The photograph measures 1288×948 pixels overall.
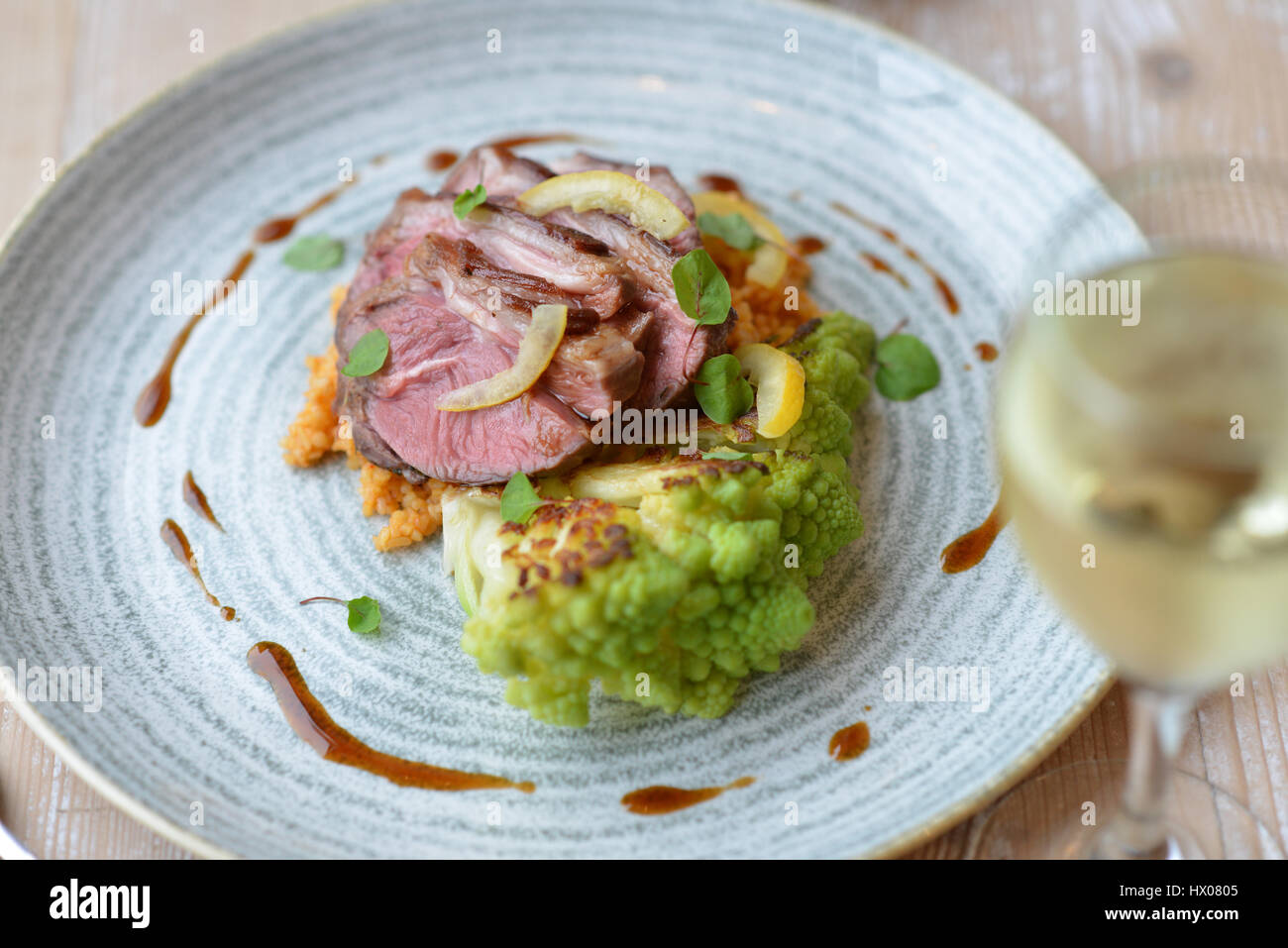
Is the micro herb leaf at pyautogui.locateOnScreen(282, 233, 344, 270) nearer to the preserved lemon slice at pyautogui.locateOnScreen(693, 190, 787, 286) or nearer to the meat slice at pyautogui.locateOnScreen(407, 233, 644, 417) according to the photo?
the meat slice at pyautogui.locateOnScreen(407, 233, 644, 417)

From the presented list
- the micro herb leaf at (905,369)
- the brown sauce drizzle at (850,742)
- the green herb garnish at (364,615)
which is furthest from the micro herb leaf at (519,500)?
the micro herb leaf at (905,369)

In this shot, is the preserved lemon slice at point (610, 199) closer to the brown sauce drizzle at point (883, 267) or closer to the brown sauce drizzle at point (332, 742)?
the brown sauce drizzle at point (883, 267)

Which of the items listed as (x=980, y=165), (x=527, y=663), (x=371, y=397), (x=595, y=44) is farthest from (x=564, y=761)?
(x=595, y=44)

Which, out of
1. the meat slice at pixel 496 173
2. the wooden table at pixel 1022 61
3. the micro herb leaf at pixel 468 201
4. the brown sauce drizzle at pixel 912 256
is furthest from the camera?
the wooden table at pixel 1022 61

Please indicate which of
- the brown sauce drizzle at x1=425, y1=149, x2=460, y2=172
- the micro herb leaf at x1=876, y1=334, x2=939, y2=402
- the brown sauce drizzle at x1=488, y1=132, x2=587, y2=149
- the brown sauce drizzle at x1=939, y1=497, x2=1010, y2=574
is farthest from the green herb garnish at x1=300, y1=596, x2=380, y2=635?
the brown sauce drizzle at x1=488, y1=132, x2=587, y2=149

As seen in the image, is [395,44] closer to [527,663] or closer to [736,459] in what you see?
[736,459]

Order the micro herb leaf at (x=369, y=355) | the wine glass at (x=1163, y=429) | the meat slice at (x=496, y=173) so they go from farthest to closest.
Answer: the meat slice at (x=496, y=173) → the micro herb leaf at (x=369, y=355) → the wine glass at (x=1163, y=429)

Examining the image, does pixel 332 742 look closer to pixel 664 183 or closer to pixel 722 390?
pixel 722 390

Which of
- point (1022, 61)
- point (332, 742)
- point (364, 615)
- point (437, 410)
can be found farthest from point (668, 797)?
point (1022, 61)
